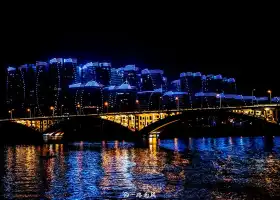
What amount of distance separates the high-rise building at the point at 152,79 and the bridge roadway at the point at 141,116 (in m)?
43.9

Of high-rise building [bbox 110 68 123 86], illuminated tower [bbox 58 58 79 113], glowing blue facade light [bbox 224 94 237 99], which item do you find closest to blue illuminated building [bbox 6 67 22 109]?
illuminated tower [bbox 58 58 79 113]

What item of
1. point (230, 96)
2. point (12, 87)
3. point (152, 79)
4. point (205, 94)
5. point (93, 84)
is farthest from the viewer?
point (12, 87)

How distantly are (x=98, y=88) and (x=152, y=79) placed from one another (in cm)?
1698

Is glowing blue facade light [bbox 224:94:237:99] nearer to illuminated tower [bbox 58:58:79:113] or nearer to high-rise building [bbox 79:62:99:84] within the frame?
high-rise building [bbox 79:62:99:84]

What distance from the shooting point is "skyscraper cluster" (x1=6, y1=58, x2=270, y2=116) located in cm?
13288

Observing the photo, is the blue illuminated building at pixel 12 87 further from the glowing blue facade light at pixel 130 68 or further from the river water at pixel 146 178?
the river water at pixel 146 178

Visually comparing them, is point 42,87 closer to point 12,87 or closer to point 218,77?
point 12,87

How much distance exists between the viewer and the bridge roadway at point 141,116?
261ft

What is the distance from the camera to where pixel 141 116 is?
9425cm

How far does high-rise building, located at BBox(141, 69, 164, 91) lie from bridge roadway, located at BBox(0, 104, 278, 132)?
144 feet

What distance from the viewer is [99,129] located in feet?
410

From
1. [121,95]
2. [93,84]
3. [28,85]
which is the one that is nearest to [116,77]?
[93,84]

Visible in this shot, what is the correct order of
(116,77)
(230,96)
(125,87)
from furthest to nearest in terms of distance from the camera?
1. (116,77)
2. (125,87)
3. (230,96)

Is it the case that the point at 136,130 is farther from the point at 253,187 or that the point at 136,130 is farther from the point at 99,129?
the point at 253,187
